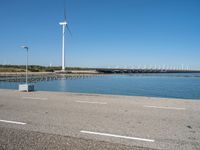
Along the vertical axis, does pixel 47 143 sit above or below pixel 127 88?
above

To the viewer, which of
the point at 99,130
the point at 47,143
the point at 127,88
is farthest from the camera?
the point at 127,88

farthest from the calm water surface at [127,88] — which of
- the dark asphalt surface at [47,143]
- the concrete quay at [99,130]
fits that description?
the dark asphalt surface at [47,143]

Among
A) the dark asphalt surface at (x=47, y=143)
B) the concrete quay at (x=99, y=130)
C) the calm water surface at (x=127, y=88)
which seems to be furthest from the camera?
the calm water surface at (x=127, y=88)

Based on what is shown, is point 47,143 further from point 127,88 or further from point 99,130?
point 127,88

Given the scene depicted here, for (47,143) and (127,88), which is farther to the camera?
(127,88)

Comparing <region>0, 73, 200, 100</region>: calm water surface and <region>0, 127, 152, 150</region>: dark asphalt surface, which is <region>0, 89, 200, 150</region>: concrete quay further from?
<region>0, 73, 200, 100</region>: calm water surface

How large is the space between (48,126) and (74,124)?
2.68 feet

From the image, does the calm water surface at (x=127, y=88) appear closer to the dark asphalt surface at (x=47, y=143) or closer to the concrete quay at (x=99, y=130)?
the concrete quay at (x=99, y=130)

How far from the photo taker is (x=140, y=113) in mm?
9359

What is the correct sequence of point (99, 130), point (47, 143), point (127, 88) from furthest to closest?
point (127, 88) < point (99, 130) < point (47, 143)

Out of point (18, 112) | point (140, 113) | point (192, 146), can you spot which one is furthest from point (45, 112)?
point (192, 146)

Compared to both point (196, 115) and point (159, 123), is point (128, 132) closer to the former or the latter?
point (159, 123)

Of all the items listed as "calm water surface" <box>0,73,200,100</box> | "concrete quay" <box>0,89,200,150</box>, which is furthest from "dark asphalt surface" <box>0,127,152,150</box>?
"calm water surface" <box>0,73,200,100</box>

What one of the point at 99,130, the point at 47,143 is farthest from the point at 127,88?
the point at 47,143
